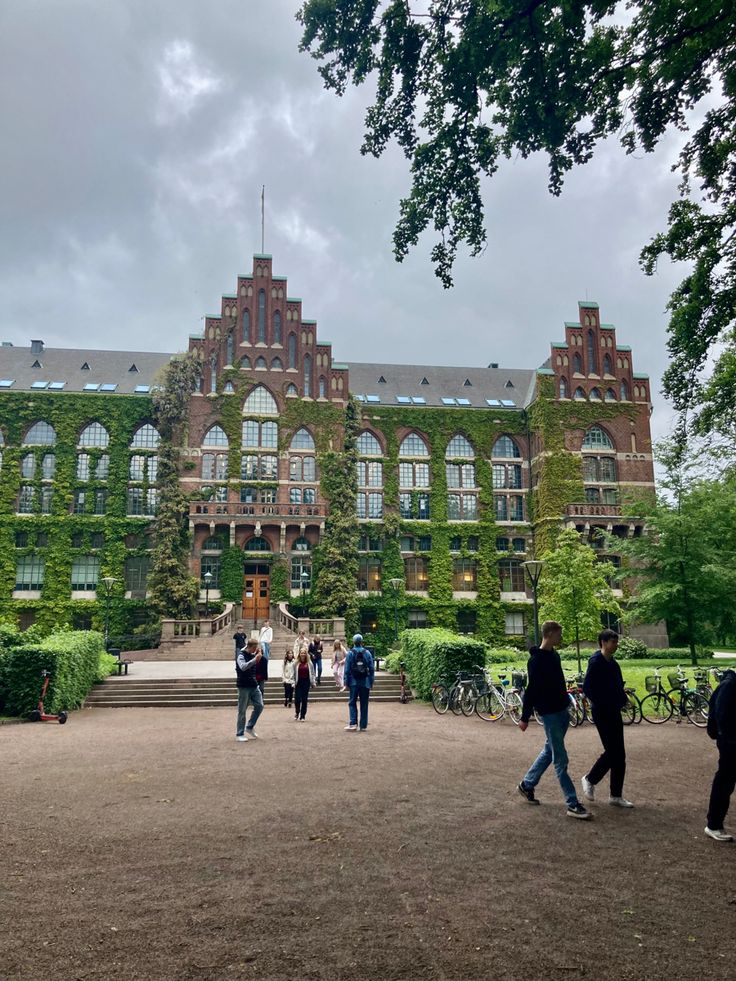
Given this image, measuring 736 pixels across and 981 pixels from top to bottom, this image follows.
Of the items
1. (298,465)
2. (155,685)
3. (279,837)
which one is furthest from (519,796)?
(298,465)

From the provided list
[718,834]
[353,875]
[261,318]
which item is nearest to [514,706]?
[718,834]

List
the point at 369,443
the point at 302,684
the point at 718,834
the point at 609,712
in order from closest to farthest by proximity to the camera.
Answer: the point at 718,834
the point at 609,712
the point at 302,684
the point at 369,443

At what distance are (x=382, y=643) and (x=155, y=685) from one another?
20.5 m

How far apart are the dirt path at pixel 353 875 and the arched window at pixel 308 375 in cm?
3498

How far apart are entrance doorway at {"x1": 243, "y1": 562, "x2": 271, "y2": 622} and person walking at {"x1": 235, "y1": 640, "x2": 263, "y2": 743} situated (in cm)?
2744

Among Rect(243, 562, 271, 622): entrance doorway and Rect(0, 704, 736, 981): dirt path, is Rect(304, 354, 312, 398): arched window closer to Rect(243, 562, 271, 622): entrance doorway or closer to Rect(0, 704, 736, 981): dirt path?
Rect(243, 562, 271, 622): entrance doorway

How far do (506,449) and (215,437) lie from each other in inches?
772

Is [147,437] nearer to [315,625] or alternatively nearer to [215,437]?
[215,437]

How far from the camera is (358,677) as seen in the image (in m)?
14.5

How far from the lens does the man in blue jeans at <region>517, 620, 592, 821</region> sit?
7664 millimetres

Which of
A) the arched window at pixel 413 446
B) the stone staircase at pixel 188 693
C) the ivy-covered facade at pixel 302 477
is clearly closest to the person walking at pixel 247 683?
the stone staircase at pixel 188 693

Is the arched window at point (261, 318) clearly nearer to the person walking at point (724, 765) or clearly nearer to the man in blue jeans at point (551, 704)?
→ the man in blue jeans at point (551, 704)

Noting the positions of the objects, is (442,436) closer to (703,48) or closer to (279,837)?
(703,48)

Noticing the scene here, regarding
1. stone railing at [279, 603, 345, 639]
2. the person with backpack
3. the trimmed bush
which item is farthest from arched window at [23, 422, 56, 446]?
the person with backpack
